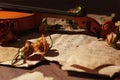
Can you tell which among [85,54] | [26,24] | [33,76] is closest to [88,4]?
[26,24]

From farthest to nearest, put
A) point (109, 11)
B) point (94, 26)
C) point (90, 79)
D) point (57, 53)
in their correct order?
point (109, 11) → point (94, 26) → point (57, 53) → point (90, 79)

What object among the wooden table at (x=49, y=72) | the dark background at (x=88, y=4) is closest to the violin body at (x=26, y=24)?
the wooden table at (x=49, y=72)

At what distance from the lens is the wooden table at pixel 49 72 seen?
0.78 meters

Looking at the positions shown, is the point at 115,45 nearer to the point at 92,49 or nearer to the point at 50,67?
the point at 92,49

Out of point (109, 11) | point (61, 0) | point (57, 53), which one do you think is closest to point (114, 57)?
point (57, 53)

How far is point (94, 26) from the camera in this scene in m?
1.00

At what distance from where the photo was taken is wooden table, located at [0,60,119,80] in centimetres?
78

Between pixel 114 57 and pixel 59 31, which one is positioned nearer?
pixel 114 57

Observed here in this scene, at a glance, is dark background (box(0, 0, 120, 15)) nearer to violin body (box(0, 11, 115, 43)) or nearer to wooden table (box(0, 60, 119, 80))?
violin body (box(0, 11, 115, 43))

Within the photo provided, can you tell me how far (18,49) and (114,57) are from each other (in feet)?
1.06

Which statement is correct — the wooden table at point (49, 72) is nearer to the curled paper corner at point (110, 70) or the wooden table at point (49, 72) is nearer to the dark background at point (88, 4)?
the curled paper corner at point (110, 70)

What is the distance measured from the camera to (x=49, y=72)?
0.81m

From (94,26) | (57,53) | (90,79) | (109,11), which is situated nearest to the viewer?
(90,79)

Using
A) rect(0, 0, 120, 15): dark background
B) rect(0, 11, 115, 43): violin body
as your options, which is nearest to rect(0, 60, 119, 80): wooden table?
rect(0, 11, 115, 43): violin body
